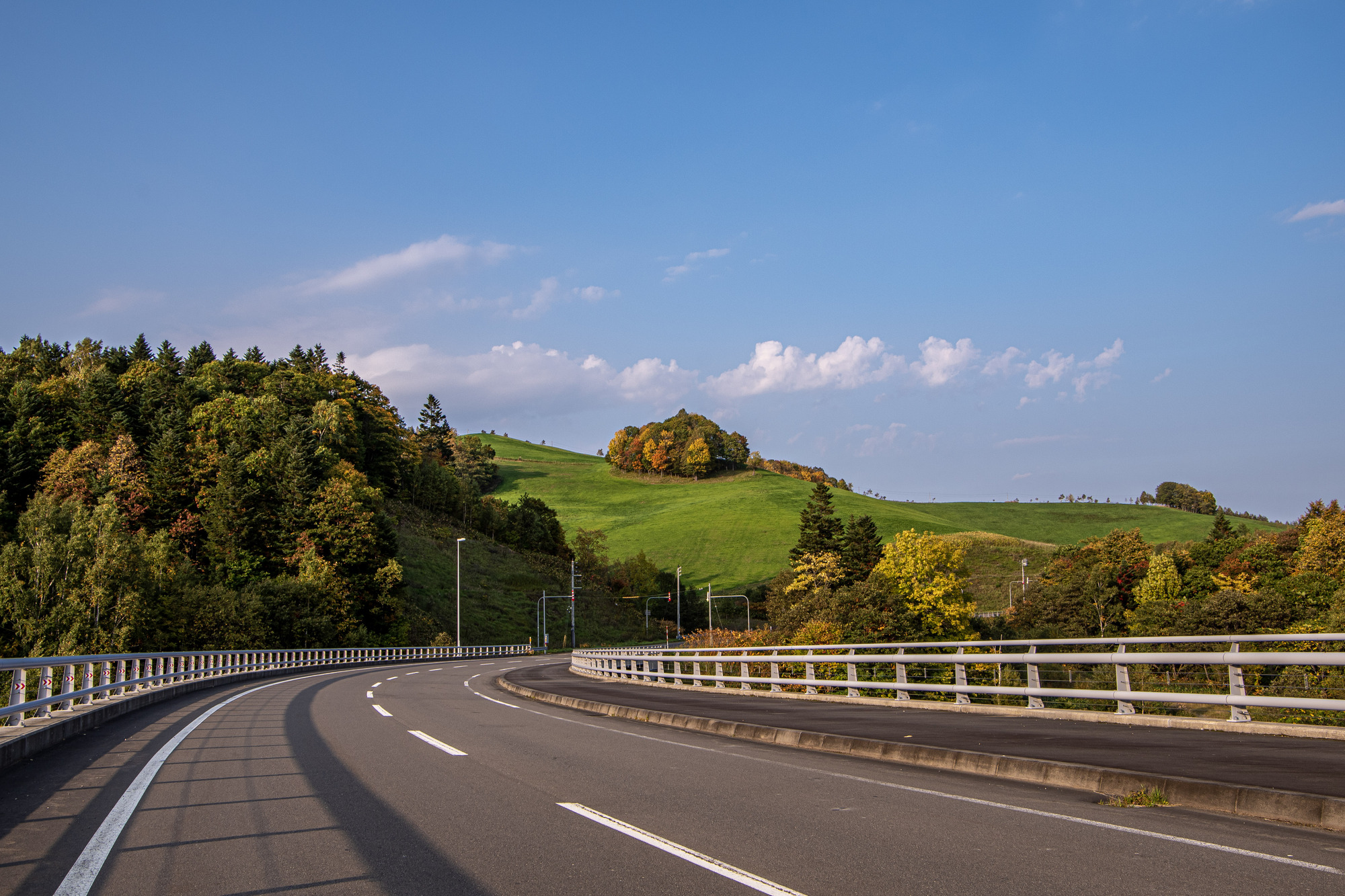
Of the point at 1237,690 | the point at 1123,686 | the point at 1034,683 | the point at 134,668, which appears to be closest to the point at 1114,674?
the point at 1034,683

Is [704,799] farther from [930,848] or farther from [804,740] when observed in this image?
[804,740]

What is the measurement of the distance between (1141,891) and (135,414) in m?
110

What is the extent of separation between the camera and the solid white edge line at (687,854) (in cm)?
527

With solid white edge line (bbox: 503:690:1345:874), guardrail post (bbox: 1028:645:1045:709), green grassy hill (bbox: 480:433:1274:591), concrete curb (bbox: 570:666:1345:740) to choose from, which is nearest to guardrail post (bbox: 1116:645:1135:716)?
concrete curb (bbox: 570:666:1345:740)

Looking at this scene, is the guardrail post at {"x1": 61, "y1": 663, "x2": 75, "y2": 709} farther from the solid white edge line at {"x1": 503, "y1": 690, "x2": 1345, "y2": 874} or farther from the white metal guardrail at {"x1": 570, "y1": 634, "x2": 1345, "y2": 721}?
the white metal guardrail at {"x1": 570, "y1": 634, "x2": 1345, "y2": 721}

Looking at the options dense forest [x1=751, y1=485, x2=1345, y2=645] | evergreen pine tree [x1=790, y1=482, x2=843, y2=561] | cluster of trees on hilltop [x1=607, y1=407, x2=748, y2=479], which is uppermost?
cluster of trees on hilltop [x1=607, y1=407, x2=748, y2=479]

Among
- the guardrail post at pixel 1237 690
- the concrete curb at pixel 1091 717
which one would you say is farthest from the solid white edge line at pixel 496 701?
the guardrail post at pixel 1237 690

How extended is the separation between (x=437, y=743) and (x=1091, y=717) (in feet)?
29.7

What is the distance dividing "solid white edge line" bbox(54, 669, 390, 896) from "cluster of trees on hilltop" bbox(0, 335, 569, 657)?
6145cm

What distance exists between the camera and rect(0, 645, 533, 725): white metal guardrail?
12867 mm

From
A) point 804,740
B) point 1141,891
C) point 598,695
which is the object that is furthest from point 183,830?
point 598,695

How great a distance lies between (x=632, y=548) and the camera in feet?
473

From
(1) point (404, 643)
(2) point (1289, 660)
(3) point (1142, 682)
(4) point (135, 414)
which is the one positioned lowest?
(1) point (404, 643)

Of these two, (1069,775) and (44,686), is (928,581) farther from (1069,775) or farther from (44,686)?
(1069,775)
